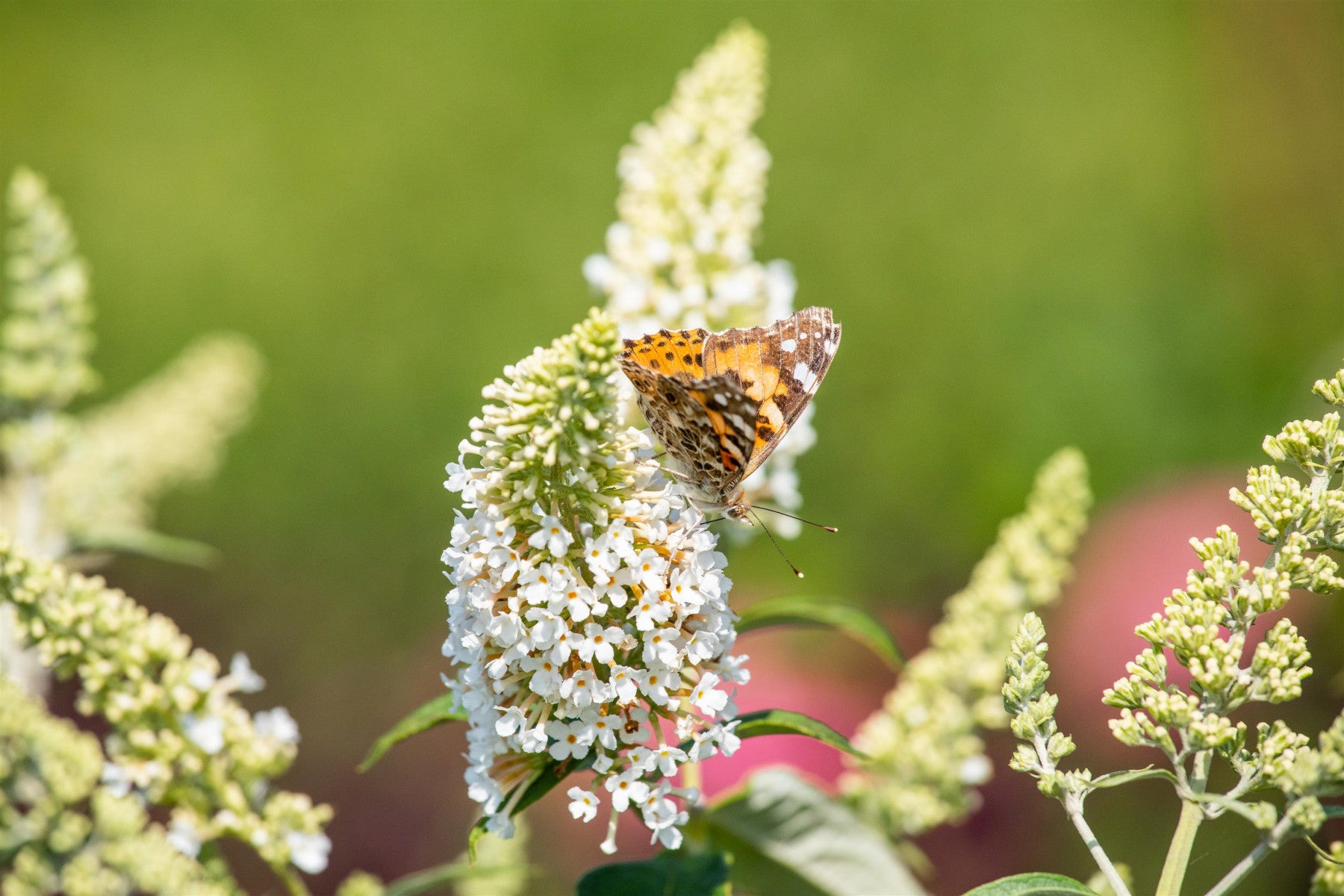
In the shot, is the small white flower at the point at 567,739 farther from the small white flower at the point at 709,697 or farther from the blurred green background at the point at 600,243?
the blurred green background at the point at 600,243

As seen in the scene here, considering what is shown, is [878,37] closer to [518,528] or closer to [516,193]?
[516,193]

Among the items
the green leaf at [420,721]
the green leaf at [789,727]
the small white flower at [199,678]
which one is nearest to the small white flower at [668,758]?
the green leaf at [789,727]

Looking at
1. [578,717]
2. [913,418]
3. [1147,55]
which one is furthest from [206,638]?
[1147,55]

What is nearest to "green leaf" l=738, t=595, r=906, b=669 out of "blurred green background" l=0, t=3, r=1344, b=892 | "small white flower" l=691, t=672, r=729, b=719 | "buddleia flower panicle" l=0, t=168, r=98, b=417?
"small white flower" l=691, t=672, r=729, b=719

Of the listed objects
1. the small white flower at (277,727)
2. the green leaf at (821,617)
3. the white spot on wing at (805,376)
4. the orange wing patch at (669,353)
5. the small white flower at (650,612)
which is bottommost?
the small white flower at (277,727)

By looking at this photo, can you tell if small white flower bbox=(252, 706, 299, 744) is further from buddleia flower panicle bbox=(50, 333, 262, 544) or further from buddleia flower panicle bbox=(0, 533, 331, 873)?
buddleia flower panicle bbox=(50, 333, 262, 544)

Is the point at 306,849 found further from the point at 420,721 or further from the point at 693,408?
the point at 693,408
